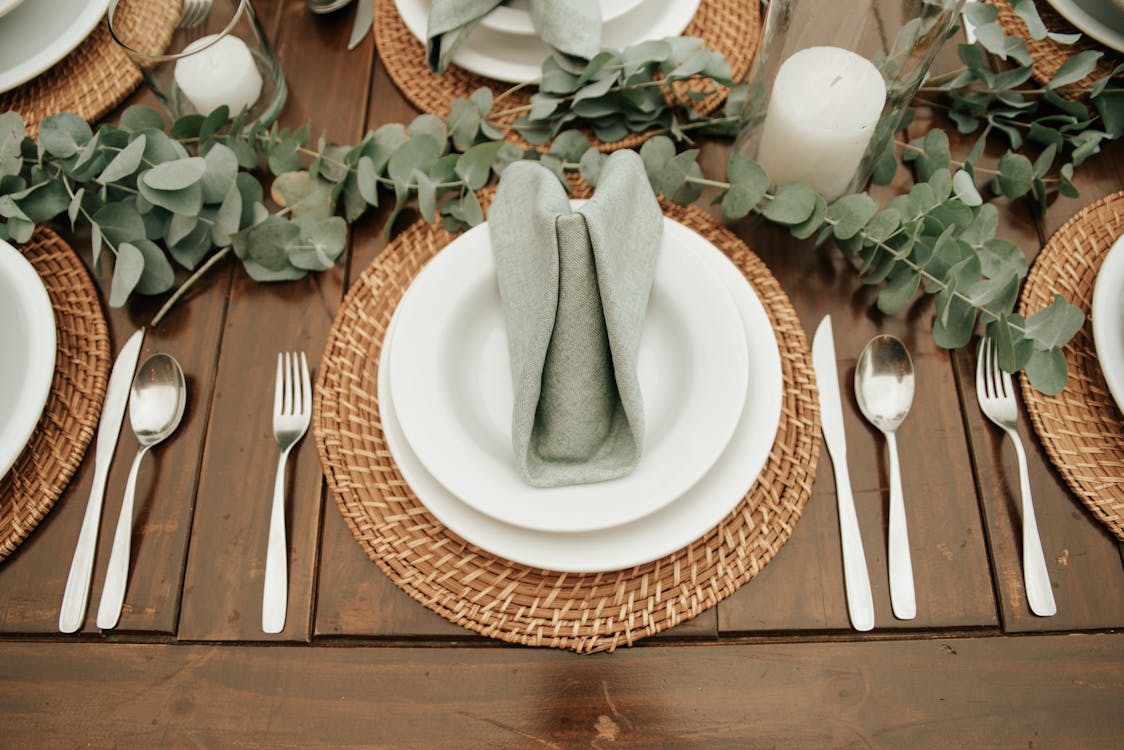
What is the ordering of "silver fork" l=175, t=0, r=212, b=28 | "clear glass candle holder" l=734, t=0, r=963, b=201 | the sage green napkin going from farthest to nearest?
"silver fork" l=175, t=0, r=212, b=28 < "clear glass candle holder" l=734, t=0, r=963, b=201 < the sage green napkin

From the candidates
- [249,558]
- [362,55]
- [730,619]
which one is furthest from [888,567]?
[362,55]

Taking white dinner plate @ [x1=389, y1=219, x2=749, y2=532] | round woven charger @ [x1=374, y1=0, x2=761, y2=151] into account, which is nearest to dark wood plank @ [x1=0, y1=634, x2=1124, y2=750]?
white dinner plate @ [x1=389, y1=219, x2=749, y2=532]

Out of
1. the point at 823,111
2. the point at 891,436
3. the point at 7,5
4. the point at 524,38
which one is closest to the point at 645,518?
the point at 891,436

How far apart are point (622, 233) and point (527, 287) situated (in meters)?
0.07

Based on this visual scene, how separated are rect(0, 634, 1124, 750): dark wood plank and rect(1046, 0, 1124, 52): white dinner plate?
479mm

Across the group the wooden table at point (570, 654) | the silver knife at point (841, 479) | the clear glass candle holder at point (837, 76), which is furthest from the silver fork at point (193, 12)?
the silver knife at point (841, 479)

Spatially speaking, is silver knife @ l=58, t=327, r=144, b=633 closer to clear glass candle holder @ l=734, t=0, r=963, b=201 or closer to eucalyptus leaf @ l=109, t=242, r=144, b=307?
eucalyptus leaf @ l=109, t=242, r=144, b=307

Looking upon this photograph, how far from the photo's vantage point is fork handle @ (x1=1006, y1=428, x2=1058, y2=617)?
0.47 meters

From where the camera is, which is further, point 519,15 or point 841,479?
point 519,15

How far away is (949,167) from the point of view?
584 mm

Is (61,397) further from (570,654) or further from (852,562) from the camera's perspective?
(852,562)

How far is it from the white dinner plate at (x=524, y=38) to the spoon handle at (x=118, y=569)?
16.2 inches

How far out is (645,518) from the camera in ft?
1.49

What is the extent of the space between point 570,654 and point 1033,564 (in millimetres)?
302
